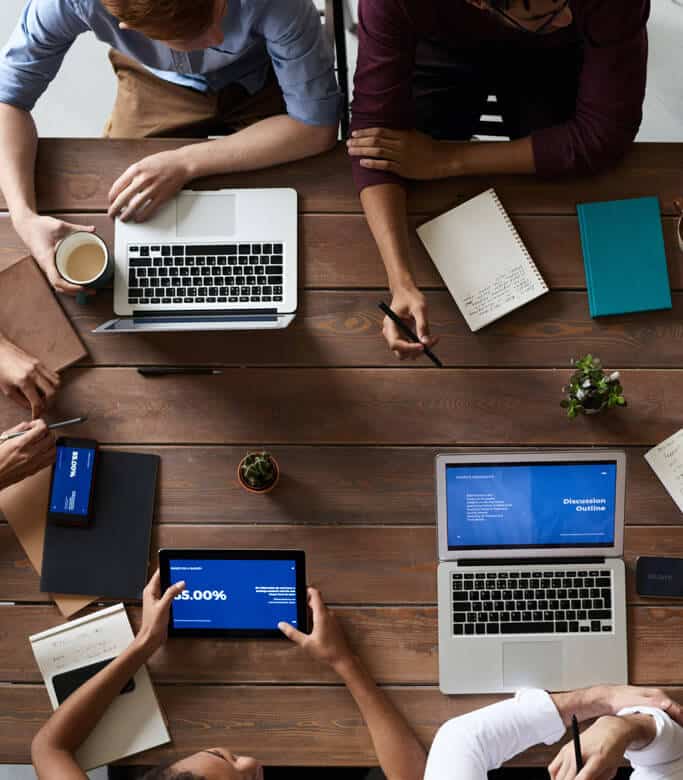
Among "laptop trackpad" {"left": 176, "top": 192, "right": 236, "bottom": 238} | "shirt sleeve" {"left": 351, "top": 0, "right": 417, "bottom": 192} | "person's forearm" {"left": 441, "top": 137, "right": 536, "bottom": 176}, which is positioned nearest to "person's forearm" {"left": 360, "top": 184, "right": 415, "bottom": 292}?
"shirt sleeve" {"left": 351, "top": 0, "right": 417, "bottom": 192}

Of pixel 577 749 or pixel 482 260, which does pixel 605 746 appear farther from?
pixel 482 260

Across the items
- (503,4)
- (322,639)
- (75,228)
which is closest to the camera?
(503,4)

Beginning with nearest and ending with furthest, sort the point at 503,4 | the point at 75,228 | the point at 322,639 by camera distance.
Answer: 1. the point at 503,4
2. the point at 322,639
3. the point at 75,228

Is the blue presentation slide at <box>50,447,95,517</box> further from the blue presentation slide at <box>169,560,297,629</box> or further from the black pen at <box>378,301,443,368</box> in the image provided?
the black pen at <box>378,301,443,368</box>

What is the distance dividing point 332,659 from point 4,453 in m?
0.77

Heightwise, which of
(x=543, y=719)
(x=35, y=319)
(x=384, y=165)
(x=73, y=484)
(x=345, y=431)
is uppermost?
(x=384, y=165)

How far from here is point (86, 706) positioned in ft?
5.06

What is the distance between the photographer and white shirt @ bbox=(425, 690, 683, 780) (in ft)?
4.89

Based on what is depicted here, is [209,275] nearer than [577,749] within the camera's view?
No

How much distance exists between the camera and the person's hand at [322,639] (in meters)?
1.54

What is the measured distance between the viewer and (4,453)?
1579 millimetres

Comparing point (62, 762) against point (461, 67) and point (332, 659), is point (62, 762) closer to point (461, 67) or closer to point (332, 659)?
point (332, 659)

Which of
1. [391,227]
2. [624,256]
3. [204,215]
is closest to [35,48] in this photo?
[204,215]

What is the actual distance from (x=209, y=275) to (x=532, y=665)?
1.03 m
